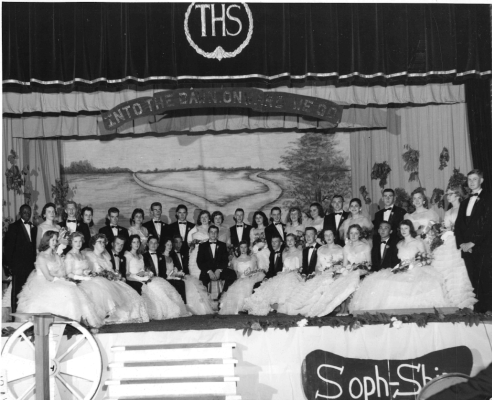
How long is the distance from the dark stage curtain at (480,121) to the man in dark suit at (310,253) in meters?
2.49

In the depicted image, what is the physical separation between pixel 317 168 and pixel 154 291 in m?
4.04

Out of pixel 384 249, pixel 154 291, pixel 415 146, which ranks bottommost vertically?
pixel 154 291

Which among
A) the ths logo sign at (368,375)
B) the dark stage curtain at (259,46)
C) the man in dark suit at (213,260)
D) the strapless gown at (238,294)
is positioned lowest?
the ths logo sign at (368,375)

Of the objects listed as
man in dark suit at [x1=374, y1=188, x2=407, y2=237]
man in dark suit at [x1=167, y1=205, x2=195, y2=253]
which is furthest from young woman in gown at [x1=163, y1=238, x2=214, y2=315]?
man in dark suit at [x1=374, y1=188, x2=407, y2=237]

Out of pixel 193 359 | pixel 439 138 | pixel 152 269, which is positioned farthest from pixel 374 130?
pixel 193 359

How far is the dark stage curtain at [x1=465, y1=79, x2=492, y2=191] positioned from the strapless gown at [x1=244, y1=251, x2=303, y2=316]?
2974mm

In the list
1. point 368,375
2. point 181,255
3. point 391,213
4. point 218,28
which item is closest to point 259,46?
point 218,28

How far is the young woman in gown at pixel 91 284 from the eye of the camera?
8219 millimetres

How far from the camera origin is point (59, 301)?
7.84 m

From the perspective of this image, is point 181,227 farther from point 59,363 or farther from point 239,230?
point 59,363

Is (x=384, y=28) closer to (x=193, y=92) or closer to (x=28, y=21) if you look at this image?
(x=193, y=92)

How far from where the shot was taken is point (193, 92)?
10.3 metres

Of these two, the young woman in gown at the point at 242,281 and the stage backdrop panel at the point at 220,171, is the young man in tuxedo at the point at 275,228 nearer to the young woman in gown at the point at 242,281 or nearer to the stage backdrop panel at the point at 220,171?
the young woman in gown at the point at 242,281

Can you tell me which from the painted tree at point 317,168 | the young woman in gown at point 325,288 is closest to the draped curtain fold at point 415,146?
the painted tree at point 317,168
